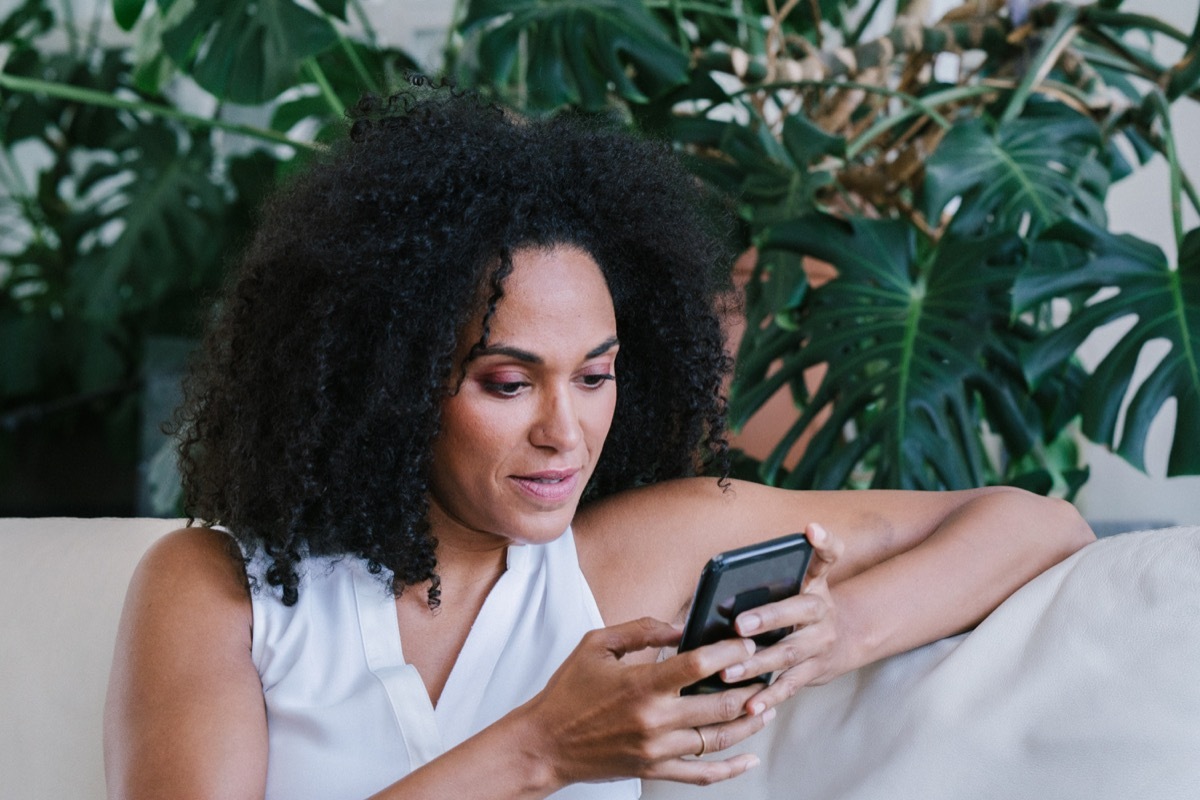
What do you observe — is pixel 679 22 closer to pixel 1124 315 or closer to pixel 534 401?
pixel 1124 315

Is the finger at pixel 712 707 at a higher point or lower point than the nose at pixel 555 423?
lower

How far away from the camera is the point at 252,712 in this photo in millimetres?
1041

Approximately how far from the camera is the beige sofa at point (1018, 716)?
3.18ft

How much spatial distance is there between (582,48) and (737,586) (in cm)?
121

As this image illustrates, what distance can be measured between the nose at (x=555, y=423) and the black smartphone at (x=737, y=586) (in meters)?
0.21

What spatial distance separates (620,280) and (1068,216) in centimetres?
77

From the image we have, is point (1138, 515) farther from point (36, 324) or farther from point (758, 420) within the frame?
point (36, 324)

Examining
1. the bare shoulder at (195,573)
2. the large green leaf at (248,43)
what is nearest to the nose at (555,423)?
the bare shoulder at (195,573)

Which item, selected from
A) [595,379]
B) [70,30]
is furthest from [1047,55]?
[70,30]

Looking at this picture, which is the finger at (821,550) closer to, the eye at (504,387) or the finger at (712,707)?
the finger at (712,707)

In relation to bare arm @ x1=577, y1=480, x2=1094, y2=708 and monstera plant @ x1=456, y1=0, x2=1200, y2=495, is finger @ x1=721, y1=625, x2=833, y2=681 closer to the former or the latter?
bare arm @ x1=577, y1=480, x2=1094, y2=708

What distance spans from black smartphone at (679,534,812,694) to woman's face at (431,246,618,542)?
8.4 inches

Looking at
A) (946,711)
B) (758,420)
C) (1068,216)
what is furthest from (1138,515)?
(946,711)

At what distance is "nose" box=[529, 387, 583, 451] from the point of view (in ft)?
3.29
